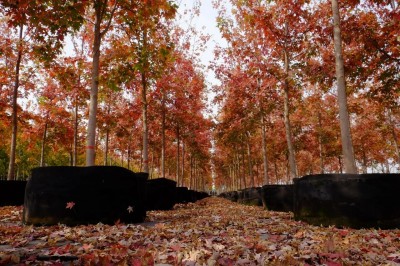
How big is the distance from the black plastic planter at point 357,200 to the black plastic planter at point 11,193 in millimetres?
8260

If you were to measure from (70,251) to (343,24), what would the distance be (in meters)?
10.6

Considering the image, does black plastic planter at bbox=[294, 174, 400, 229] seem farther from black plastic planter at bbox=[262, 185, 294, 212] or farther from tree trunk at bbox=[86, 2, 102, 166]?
tree trunk at bbox=[86, 2, 102, 166]

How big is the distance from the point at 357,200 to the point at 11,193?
911 centimetres

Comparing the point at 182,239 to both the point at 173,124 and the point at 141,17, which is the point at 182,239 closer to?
the point at 141,17

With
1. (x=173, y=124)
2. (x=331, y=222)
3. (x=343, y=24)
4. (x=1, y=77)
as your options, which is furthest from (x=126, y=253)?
(x=173, y=124)

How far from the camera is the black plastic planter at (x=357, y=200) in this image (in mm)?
4742

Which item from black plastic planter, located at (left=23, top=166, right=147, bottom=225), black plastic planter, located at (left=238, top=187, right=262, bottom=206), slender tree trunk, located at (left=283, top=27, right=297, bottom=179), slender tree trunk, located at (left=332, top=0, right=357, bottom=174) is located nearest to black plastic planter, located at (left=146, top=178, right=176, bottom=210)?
black plastic planter, located at (left=23, top=166, right=147, bottom=225)

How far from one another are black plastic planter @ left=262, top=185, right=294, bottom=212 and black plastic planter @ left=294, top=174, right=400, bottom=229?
351 centimetres

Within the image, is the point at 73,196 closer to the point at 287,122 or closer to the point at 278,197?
the point at 278,197

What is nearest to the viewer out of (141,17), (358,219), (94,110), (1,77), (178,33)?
(358,219)

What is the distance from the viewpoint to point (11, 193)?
9016 mm

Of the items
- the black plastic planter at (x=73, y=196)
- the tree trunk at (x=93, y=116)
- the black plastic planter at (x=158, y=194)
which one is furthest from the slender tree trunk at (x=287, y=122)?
the black plastic planter at (x=73, y=196)

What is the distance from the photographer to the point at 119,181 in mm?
5418

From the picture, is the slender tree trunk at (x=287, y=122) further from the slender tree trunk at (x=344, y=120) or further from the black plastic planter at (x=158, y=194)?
the black plastic planter at (x=158, y=194)
